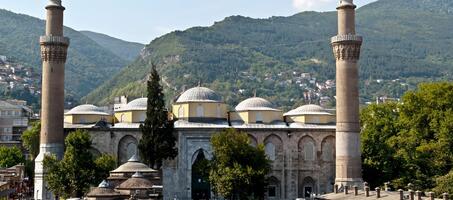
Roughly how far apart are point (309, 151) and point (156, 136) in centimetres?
1175

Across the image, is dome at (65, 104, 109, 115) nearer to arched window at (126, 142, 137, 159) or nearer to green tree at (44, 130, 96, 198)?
arched window at (126, 142, 137, 159)

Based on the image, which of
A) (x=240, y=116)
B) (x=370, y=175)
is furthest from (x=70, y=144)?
(x=370, y=175)

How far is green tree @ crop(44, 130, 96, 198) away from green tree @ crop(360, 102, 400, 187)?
19.3 meters

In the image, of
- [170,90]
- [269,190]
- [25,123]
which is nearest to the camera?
[269,190]

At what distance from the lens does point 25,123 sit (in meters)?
96.8

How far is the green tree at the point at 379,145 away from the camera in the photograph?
51.5 metres

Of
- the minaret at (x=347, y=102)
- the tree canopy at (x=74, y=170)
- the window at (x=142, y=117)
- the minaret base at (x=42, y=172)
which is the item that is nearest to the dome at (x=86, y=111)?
the window at (x=142, y=117)

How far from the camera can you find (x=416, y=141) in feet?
164

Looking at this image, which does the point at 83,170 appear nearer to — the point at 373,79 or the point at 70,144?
the point at 70,144

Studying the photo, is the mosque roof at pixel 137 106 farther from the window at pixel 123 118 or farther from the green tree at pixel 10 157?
the green tree at pixel 10 157

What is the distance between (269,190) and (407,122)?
37.4 feet

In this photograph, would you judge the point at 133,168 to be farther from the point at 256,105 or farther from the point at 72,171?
the point at 256,105

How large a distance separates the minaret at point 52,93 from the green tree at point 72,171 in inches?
100

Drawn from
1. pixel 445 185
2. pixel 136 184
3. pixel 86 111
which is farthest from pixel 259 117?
pixel 136 184
